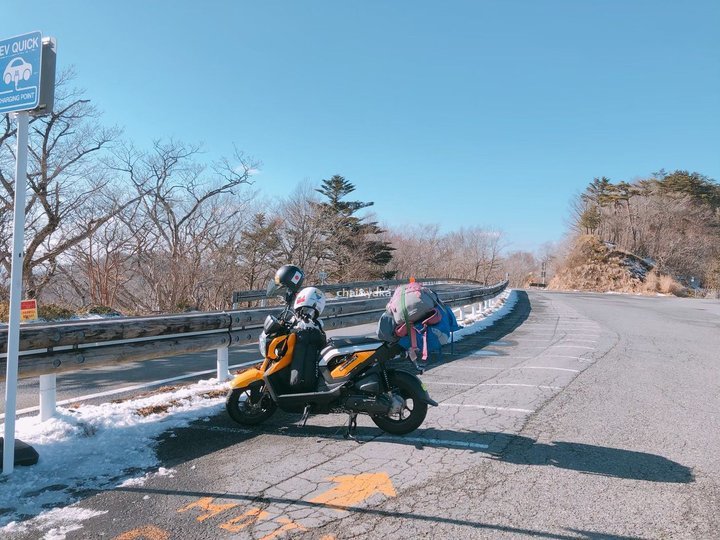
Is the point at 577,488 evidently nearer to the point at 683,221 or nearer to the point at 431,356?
the point at 431,356

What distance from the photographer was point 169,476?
377 centimetres

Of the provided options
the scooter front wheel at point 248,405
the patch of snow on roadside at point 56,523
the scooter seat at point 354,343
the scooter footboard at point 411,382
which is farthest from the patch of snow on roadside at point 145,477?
the scooter footboard at point 411,382

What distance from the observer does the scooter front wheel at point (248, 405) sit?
5.00 metres

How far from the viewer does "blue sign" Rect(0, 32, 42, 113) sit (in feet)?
12.3

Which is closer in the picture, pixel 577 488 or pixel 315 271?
pixel 577 488

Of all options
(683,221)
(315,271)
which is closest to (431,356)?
(315,271)

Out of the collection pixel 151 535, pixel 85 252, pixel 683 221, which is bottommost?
pixel 151 535

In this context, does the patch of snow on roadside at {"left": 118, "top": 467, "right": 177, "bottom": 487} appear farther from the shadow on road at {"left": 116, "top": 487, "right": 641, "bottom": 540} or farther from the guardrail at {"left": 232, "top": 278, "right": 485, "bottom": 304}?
the guardrail at {"left": 232, "top": 278, "right": 485, "bottom": 304}

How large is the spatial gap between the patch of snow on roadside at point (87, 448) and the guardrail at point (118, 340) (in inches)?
15.1

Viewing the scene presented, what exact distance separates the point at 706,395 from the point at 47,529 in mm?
7155

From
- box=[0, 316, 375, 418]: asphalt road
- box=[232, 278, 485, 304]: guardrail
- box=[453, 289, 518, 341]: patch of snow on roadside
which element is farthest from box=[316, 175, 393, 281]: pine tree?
box=[0, 316, 375, 418]: asphalt road

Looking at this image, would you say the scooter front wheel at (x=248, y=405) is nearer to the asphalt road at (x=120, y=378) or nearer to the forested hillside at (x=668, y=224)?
the asphalt road at (x=120, y=378)

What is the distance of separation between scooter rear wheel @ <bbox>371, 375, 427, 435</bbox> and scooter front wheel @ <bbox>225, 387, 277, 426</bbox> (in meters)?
1.20

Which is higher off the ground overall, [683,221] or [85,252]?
[683,221]
